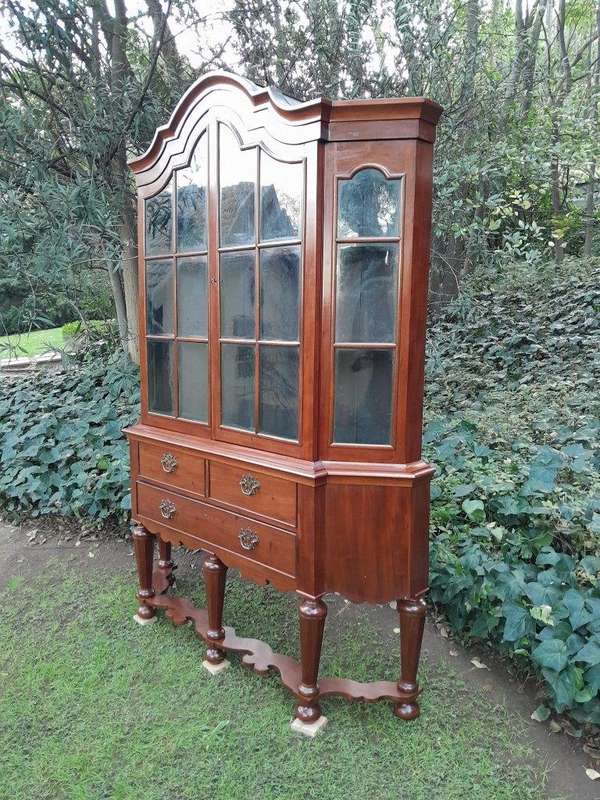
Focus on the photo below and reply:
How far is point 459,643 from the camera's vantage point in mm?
1959

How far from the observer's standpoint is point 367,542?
4.94 ft

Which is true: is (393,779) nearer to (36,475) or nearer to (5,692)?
(5,692)

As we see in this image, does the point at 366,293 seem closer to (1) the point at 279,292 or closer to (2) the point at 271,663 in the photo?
(1) the point at 279,292

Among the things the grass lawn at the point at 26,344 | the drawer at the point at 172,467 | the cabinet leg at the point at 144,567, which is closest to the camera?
the drawer at the point at 172,467

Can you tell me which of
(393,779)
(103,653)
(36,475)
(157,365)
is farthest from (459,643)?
(36,475)

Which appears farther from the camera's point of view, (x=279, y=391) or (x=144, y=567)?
(x=144, y=567)

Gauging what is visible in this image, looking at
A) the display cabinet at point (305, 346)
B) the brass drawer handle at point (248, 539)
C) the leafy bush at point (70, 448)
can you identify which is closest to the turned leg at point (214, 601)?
the display cabinet at point (305, 346)

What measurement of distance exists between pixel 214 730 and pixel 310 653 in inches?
14.9

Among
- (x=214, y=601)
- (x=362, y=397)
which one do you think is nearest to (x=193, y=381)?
(x=362, y=397)

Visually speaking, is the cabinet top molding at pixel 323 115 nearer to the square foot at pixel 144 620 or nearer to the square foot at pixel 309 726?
the square foot at pixel 309 726

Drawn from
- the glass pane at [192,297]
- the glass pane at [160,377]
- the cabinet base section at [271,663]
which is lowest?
the cabinet base section at [271,663]

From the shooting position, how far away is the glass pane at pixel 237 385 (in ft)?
5.43

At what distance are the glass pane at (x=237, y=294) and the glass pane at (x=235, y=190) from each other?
0.06 m

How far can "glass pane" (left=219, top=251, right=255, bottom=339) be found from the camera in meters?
1.62
